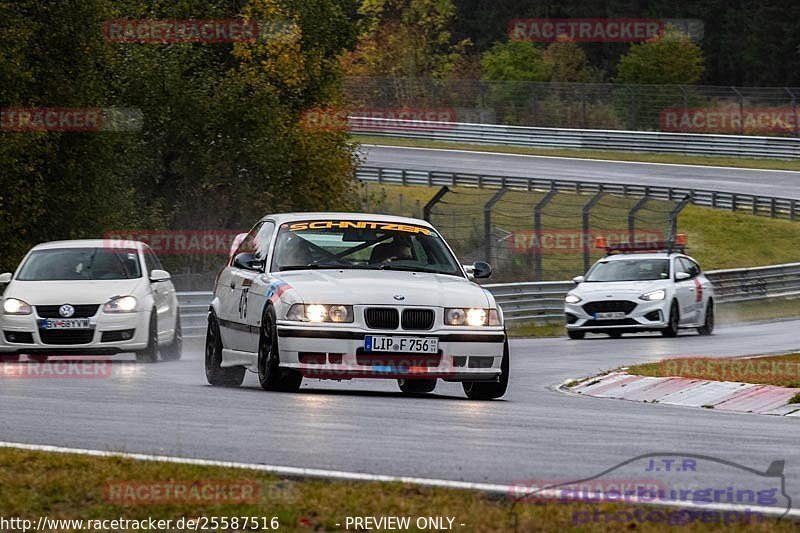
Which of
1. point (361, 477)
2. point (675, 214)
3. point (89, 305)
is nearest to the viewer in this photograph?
point (361, 477)

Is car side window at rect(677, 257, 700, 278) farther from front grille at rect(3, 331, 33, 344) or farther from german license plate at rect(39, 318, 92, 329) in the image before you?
front grille at rect(3, 331, 33, 344)

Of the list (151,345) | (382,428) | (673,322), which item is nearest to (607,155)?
(673,322)

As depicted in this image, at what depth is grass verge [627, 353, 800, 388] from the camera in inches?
610

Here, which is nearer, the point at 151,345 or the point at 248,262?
the point at 248,262

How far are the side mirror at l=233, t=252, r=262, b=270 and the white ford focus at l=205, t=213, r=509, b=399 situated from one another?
17mm

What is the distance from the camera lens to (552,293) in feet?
106

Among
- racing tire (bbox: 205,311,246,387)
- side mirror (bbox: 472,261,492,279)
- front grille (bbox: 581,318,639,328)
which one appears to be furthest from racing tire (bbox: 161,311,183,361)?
front grille (bbox: 581,318,639,328)

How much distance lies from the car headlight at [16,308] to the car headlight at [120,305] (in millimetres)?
877

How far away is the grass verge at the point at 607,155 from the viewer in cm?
5856

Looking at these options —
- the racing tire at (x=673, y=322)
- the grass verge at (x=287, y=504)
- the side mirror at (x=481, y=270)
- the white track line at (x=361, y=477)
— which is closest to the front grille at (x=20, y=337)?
the side mirror at (x=481, y=270)

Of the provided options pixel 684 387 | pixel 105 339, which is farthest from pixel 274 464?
pixel 105 339

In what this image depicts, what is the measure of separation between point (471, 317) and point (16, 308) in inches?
288

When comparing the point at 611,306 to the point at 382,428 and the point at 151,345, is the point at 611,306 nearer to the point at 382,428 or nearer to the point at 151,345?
the point at 151,345

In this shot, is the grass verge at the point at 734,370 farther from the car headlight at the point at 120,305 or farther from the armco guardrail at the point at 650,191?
the armco guardrail at the point at 650,191
